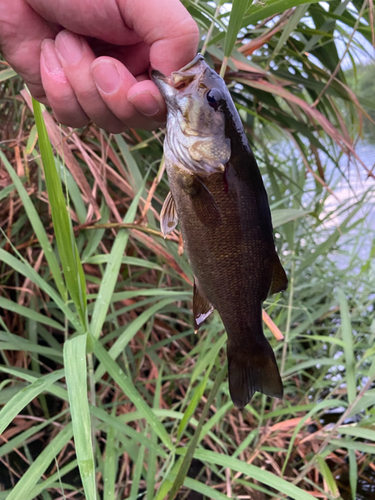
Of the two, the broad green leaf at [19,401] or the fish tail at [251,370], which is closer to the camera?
the broad green leaf at [19,401]

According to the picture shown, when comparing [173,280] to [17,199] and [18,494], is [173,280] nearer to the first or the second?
[17,199]

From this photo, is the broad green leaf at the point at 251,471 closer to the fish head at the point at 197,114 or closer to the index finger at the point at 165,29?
the fish head at the point at 197,114

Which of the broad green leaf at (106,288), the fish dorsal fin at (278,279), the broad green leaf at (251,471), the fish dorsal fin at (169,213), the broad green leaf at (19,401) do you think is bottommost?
the broad green leaf at (251,471)

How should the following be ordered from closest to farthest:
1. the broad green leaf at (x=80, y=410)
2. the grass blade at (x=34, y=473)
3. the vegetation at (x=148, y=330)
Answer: the broad green leaf at (x=80, y=410) < the grass blade at (x=34, y=473) < the vegetation at (x=148, y=330)

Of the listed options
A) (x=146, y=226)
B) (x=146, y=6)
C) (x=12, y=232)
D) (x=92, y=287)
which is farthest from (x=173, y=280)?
(x=146, y=6)

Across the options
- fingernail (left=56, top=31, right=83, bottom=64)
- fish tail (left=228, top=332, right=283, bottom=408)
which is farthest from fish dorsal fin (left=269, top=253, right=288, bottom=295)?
fingernail (left=56, top=31, right=83, bottom=64)

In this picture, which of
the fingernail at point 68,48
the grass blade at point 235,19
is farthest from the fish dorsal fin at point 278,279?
the fingernail at point 68,48

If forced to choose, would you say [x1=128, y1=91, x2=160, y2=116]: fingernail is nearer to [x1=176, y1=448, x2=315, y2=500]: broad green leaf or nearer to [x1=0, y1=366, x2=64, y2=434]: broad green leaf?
[x1=0, y1=366, x2=64, y2=434]: broad green leaf

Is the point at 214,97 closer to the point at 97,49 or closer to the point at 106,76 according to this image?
the point at 106,76
